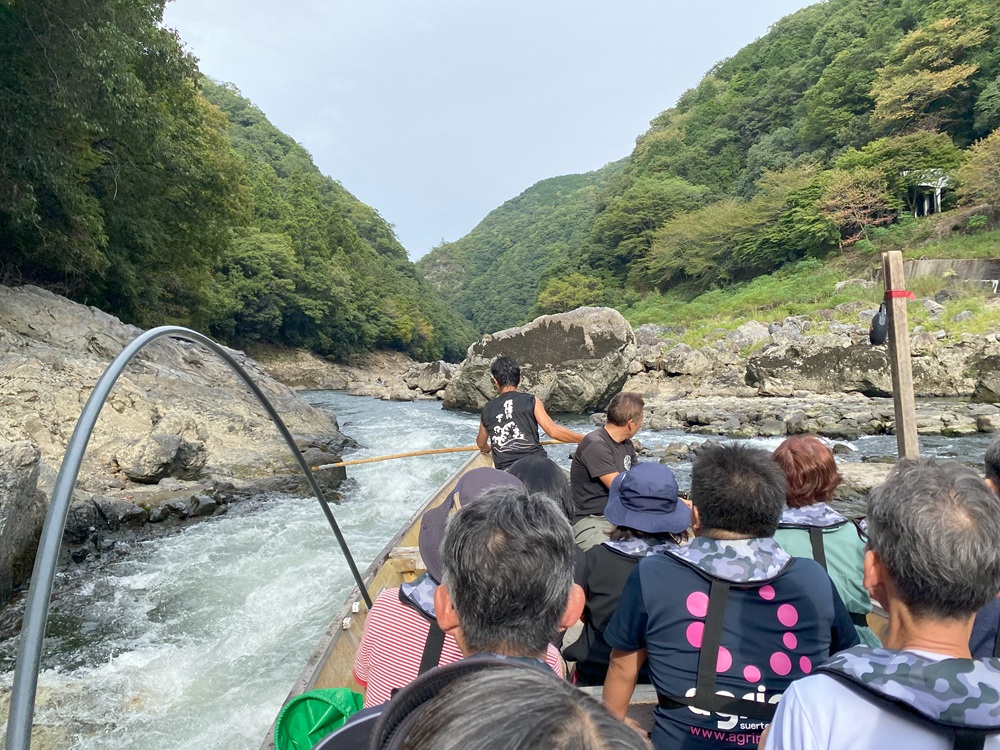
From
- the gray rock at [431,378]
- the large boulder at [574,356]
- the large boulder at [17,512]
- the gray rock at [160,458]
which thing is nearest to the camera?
the large boulder at [17,512]

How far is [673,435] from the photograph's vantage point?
1441 cm

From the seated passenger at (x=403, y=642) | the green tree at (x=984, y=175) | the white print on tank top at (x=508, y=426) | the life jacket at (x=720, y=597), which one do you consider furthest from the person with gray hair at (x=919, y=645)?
the green tree at (x=984, y=175)

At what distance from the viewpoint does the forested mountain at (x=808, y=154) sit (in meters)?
28.1

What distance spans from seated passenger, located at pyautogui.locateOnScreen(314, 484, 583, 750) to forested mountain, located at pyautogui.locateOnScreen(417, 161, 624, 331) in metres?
53.4

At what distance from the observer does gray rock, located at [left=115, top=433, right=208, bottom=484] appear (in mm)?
7547

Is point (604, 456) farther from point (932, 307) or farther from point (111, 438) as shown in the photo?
point (932, 307)

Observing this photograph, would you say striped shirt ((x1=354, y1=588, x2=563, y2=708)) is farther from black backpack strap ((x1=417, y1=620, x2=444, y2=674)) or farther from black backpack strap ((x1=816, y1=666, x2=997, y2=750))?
black backpack strap ((x1=816, y1=666, x2=997, y2=750))

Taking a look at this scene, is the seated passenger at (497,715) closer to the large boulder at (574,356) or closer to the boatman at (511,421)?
the boatman at (511,421)

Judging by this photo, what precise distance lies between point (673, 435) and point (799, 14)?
62372 millimetres

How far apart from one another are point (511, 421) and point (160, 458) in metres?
5.71

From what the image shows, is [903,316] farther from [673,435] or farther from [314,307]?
[314,307]

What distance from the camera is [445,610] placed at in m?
1.29

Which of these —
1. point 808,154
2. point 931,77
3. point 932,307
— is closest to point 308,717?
point 932,307

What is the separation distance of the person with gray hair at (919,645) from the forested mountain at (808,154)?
30.6m
